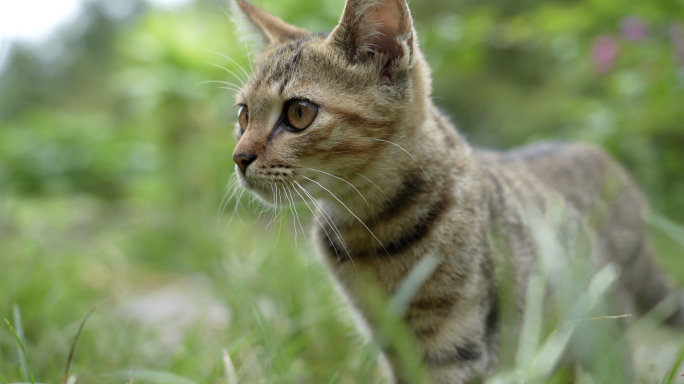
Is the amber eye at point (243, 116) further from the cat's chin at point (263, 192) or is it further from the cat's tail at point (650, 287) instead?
the cat's tail at point (650, 287)

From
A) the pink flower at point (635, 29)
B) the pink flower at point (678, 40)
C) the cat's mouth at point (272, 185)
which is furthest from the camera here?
the pink flower at point (635, 29)

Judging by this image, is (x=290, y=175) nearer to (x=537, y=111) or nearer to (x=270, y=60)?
(x=270, y=60)

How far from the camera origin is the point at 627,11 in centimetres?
371

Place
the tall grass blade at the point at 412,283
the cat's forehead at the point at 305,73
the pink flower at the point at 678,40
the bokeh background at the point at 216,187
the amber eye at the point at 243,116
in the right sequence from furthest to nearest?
the pink flower at the point at 678,40
the bokeh background at the point at 216,187
the amber eye at the point at 243,116
the cat's forehead at the point at 305,73
the tall grass blade at the point at 412,283

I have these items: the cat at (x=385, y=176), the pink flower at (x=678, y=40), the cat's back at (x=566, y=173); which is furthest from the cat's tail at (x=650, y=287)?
the pink flower at (x=678, y=40)

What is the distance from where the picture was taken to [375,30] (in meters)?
1.66

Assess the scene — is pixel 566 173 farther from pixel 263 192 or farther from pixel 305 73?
pixel 263 192

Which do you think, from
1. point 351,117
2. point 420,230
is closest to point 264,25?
point 351,117

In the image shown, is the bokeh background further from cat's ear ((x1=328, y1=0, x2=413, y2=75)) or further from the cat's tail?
the cat's tail

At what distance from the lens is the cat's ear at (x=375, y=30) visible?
1592 mm

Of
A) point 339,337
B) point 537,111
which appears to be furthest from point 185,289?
point 537,111

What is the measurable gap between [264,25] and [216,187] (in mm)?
3019

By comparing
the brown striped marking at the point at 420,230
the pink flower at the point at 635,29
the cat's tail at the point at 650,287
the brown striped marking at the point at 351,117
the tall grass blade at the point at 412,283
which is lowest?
the cat's tail at the point at 650,287

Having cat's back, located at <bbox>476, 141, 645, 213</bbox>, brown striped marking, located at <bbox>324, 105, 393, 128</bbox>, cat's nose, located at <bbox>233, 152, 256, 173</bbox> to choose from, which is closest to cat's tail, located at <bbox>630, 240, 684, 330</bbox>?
cat's back, located at <bbox>476, 141, 645, 213</bbox>
